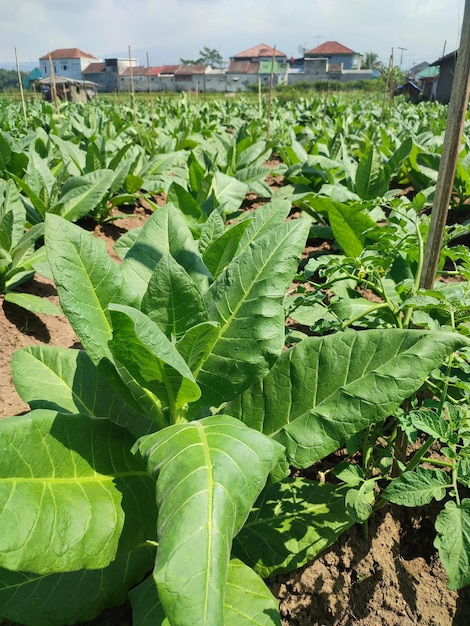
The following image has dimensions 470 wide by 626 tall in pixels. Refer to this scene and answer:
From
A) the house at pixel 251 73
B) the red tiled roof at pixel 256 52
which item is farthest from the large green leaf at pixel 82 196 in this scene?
the red tiled roof at pixel 256 52

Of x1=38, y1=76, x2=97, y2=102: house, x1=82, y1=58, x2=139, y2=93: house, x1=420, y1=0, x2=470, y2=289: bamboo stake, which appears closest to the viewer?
x1=420, y1=0, x2=470, y2=289: bamboo stake

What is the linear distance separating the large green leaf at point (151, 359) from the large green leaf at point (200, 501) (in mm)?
135

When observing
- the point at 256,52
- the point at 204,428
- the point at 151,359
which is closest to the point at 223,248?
the point at 151,359

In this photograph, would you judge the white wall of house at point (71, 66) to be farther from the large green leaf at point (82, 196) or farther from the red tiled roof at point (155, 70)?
the large green leaf at point (82, 196)

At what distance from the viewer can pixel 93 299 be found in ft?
4.80

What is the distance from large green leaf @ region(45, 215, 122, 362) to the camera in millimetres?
1381

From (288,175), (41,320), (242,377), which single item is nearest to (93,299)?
(242,377)

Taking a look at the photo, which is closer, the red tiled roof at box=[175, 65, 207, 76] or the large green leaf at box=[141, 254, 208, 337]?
the large green leaf at box=[141, 254, 208, 337]

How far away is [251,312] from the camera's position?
1410 mm

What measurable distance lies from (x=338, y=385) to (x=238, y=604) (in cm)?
64

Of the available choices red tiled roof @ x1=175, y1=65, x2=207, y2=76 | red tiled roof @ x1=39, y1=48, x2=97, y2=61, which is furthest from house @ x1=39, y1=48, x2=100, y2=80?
red tiled roof @ x1=175, y1=65, x2=207, y2=76

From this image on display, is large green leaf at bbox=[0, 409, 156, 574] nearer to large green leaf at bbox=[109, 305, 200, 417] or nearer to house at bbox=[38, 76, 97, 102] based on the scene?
large green leaf at bbox=[109, 305, 200, 417]

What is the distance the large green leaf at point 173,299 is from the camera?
1.35 metres

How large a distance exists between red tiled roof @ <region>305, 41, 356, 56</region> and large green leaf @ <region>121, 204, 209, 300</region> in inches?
3648
